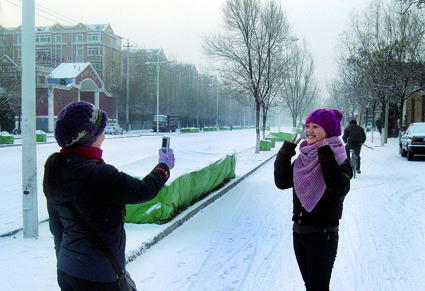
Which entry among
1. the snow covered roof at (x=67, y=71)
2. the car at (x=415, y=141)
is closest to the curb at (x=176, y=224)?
the car at (x=415, y=141)

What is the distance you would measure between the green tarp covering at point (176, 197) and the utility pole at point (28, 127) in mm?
1351

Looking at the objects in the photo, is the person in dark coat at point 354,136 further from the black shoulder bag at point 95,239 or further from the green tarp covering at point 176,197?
the black shoulder bag at point 95,239

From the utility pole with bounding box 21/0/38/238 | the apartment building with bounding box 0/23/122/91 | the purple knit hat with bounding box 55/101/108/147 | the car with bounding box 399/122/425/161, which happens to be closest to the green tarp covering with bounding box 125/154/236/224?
the utility pole with bounding box 21/0/38/238

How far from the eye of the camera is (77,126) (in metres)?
2.05

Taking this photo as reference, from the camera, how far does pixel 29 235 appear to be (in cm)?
567

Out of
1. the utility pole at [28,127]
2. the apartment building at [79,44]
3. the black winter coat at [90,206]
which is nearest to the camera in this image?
the black winter coat at [90,206]

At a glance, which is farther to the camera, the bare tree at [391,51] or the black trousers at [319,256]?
the bare tree at [391,51]

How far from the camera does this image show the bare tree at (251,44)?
21469 millimetres

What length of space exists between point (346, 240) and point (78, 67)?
51.2 m

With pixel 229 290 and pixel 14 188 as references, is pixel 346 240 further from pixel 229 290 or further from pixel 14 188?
pixel 14 188

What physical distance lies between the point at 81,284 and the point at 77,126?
78 centimetres

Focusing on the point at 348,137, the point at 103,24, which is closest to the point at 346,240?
the point at 348,137

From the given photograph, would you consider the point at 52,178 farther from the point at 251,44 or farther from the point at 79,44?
the point at 79,44

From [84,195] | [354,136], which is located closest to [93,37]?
[354,136]
